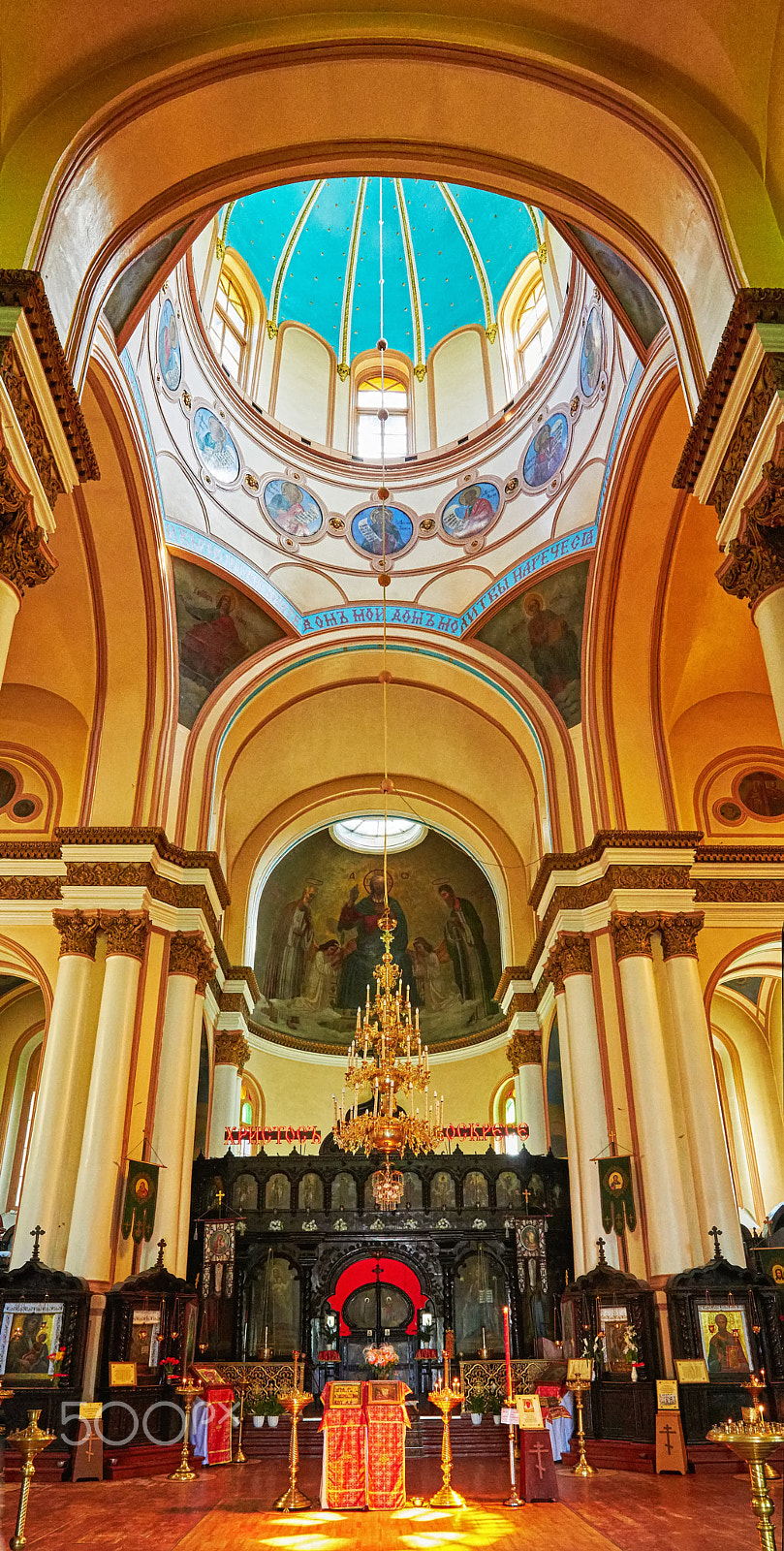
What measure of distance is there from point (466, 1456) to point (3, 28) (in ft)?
45.3

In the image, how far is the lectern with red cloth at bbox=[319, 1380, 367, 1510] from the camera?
350 inches

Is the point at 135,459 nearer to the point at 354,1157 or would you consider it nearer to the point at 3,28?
the point at 3,28

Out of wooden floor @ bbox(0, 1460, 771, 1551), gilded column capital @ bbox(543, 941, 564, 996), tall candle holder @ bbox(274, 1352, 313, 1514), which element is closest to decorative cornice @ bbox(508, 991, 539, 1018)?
gilded column capital @ bbox(543, 941, 564, 996)

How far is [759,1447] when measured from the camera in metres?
4.62

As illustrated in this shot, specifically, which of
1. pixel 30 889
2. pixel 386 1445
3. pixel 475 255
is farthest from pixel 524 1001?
pixel 475 255

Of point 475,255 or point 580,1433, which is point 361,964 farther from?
point 475,255

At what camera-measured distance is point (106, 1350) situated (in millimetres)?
11680

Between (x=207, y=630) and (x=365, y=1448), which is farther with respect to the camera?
(x=207, y=630)

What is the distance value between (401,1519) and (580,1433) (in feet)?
9.11

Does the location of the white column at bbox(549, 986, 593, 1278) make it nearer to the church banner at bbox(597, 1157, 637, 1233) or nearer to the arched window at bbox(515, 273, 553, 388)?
the church banner at bbox(597, 1157, 637, 1233)

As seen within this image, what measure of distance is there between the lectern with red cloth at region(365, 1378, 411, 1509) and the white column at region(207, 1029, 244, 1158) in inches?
369

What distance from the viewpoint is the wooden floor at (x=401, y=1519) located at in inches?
281

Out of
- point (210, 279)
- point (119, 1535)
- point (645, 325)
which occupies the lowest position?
point (119, 1535)

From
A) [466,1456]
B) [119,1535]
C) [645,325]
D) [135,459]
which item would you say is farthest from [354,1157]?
[645,325]
